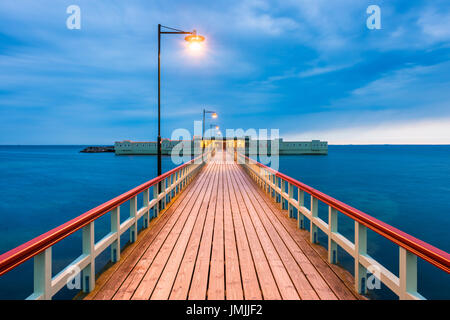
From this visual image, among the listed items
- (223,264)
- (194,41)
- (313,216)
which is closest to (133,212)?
(223,264)

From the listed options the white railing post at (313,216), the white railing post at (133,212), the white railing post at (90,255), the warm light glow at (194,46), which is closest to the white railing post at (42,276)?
the white railing post at (90,255)

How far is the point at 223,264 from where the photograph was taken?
338 centimetres

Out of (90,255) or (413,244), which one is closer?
(413,244)

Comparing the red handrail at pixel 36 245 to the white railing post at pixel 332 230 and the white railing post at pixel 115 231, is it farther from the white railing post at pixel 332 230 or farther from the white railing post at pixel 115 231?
the white railing post at pixel 332 230

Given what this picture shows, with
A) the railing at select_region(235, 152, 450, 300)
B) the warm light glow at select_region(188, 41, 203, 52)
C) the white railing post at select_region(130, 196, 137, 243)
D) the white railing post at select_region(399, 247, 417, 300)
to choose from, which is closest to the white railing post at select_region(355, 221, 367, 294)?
the railing at select_region(235, 152, 450, 300)

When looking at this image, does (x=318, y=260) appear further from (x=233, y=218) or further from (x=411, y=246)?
(x=233, y=218)

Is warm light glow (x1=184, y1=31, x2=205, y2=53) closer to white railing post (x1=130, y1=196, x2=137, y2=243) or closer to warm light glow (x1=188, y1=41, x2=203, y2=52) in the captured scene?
warm light glow (x1=188, y1=41, x2=203, y2=52)

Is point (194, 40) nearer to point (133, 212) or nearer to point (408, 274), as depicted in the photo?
point (133, 212)

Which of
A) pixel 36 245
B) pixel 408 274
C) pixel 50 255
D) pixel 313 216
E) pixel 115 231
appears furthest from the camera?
pixel 313 216

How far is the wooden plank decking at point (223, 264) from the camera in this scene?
2.73 metres

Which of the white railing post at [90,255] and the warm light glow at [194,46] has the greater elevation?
the warm light glow at [194,46]

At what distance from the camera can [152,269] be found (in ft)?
10.6

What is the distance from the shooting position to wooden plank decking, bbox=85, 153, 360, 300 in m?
2.73
